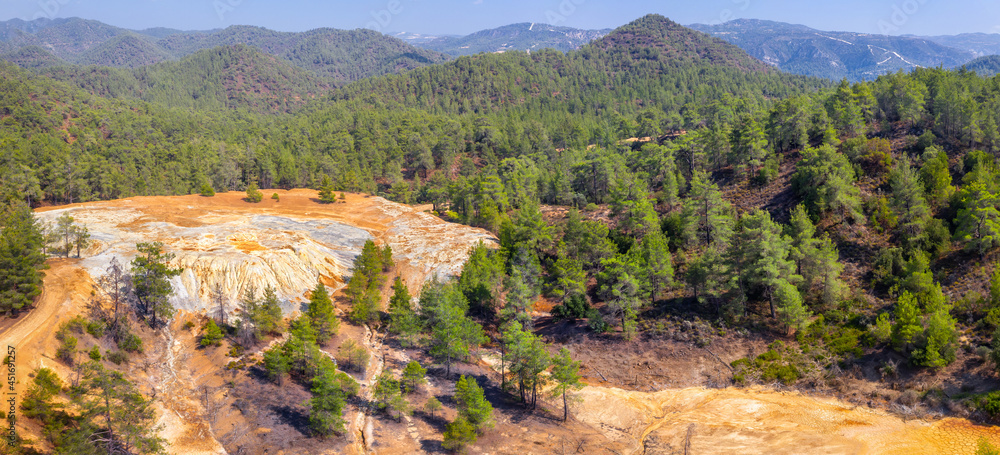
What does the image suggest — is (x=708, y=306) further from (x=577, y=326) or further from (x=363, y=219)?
(x=363, y=219)

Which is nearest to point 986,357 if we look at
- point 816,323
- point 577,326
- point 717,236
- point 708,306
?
point 816,323

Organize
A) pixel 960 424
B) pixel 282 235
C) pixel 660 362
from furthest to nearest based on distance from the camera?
pixel 282 235 < pixel 660 362 < pixel 960 424

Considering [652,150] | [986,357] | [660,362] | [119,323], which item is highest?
[652,150]

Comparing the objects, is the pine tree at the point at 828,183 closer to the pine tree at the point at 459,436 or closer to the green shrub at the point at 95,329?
the pine tree at the point at 459,436

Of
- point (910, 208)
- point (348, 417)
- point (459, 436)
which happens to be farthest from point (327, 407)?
point (910, 208)

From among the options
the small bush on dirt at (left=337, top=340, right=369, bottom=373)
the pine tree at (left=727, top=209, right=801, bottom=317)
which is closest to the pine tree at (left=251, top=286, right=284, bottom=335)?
the small bush on dirt at (left=337, top=340, right=369, bottom=373)

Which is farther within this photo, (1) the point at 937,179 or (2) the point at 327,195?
(2) the point at 327,195

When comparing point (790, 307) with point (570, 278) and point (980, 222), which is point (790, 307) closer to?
point (980, 222)

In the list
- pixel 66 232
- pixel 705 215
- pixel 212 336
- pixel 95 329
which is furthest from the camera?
pixel 705 215

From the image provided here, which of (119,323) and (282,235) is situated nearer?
(119,323)
